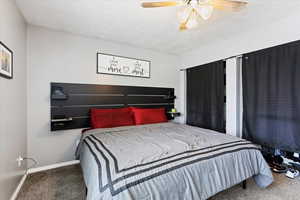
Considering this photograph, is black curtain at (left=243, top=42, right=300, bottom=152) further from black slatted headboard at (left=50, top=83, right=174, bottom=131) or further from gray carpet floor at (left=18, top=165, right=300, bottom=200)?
black slatted headboard at (left=50, top=83, right=174, bottom=131)

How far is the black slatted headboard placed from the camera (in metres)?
2.52

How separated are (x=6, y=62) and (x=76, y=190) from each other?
5.49 ft

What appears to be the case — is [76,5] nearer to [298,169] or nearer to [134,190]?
[134,190]

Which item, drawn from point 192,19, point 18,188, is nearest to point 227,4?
point 192,19

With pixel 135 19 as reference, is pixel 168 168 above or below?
below

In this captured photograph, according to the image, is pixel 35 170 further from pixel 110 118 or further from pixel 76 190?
pixel 110 118

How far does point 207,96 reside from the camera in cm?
326

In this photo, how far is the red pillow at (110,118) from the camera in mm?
2635

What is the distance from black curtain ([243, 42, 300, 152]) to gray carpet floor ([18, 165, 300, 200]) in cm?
53

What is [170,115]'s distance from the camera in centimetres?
380

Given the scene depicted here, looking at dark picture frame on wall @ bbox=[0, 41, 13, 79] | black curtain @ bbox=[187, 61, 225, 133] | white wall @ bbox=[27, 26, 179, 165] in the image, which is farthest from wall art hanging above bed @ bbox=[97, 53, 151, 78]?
dark picture frame on wall @ bbox=[0, 41, 13, 79]

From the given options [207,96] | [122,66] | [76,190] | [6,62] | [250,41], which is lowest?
[76,190]

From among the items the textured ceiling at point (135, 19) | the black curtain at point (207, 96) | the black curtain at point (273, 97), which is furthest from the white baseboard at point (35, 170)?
the black curtain at point (273, 97)

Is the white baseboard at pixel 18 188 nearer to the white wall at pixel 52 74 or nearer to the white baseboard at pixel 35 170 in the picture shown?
the white baseboard at pixel 35 170
